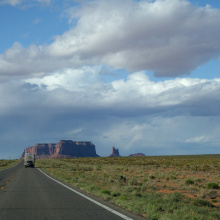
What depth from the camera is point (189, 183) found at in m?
21.9

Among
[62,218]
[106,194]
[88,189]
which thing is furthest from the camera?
[88,189]

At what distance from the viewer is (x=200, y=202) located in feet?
39.1

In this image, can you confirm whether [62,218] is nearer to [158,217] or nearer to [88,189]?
[158,217]

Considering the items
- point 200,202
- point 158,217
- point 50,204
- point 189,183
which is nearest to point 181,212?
point 158,217

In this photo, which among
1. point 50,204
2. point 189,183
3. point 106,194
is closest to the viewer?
point 50,204

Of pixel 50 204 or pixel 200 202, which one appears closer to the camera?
pixel 50 204

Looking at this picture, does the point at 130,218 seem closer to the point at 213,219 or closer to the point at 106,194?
the point at 213,219

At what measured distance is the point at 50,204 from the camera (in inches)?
414

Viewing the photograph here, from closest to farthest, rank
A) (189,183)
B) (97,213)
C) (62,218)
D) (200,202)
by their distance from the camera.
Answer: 1. (62,218)
2. (97,213)
3. (200,202)
4. (189,183)

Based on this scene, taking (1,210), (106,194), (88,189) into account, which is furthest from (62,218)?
(88,189)

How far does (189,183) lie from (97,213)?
1481cm

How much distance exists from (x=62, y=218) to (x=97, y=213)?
126 centimetres

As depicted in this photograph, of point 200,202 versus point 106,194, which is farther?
point 106,194

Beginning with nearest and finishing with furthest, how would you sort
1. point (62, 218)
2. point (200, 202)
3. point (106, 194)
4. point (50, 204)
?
1. point (62, 218)
2. point (50, 204)
3. point (200, 202)
4. point (106, 194)
